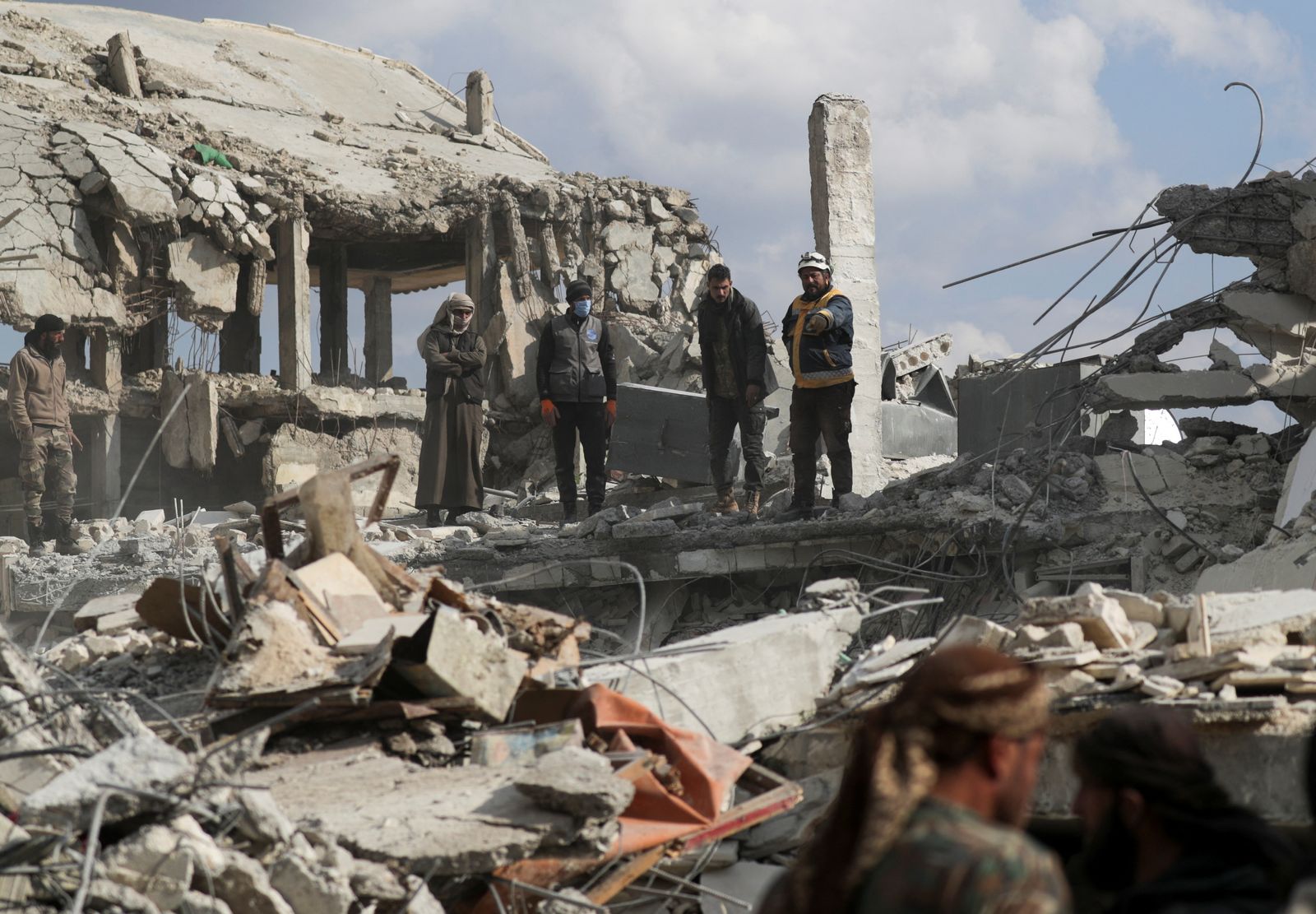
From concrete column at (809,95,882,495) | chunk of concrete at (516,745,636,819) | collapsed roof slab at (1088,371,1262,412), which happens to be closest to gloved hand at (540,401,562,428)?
concrete column at (809,95,882,495)

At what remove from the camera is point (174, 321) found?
1421cm

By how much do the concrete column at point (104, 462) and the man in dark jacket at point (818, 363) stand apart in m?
7.53

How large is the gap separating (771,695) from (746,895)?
1.03 m

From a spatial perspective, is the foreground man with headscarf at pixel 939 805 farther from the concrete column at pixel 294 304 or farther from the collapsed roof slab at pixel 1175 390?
the concrete column at pixel 294 304

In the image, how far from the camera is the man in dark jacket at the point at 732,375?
9.86 metres

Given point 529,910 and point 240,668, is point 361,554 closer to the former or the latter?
point 240,668

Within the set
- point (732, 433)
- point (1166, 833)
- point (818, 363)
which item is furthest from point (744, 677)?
point (732, 433)

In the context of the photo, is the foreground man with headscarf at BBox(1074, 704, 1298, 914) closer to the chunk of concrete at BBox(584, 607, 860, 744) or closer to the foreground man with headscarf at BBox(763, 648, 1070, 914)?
the foreground man with headscarf at BBox(763, 648, 1070, 914)

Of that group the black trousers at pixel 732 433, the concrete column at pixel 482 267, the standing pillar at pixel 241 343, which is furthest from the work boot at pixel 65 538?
the concrete column at pixel 482 267

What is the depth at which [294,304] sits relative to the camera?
14.8 m

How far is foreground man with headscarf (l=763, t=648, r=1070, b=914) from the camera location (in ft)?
5.75

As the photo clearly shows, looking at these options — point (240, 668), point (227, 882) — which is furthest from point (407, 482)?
point (227, 882)

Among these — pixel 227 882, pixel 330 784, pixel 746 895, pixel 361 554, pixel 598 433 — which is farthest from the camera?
pixel 598 433

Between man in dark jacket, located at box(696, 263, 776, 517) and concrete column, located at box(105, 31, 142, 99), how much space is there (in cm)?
822
